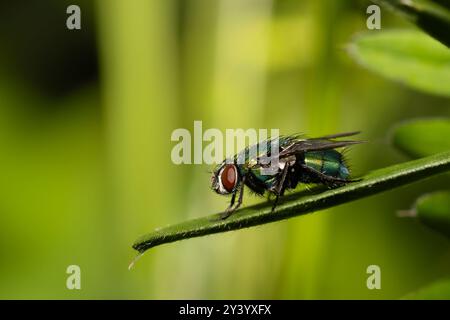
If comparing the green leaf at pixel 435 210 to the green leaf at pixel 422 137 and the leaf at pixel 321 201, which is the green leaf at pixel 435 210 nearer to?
the green leaf at pixel 422 137

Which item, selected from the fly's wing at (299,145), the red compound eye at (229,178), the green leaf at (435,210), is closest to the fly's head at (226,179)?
the red compound eye at (229,178)

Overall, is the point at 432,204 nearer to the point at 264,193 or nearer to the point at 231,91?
the point at 264,193

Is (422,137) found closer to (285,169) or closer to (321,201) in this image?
(285,169)

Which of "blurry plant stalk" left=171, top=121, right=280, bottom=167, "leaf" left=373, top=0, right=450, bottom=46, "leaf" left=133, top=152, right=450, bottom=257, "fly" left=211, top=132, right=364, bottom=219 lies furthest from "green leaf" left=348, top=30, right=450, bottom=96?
"blurry plant stalk" left=171, top=121, right=280, bottom=167

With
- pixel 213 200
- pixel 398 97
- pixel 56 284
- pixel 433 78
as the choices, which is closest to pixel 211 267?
pixel 213 200

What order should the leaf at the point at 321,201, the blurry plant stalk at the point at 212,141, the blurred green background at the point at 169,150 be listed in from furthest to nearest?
the blurry plant stalk at the point at 212,141 < the blurred green background at the point at 169,150 < the leaf at the point at 321,201

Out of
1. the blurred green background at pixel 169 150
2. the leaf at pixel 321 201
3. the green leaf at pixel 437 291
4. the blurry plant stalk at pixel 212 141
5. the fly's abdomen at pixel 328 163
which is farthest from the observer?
the blurry plant stalk at pixel 212 141

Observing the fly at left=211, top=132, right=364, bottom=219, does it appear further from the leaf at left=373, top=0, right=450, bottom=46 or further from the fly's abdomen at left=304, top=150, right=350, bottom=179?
the leaf at left=373, top=0, right=450, bottom=46
